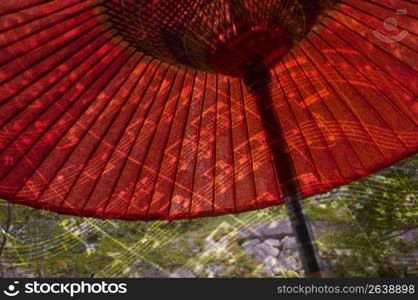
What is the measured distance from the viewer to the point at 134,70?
1161mm

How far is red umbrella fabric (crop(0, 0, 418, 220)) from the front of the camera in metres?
0.96

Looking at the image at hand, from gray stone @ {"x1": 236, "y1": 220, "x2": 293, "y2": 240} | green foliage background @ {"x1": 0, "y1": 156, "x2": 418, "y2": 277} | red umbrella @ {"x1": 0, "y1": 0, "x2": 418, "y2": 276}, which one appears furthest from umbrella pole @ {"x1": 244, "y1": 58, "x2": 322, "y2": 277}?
gray stone @ {"x1": 236, "y1": 220, "x2": 293, "y2": 240}

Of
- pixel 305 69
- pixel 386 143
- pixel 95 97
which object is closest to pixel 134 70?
pixel 95 97

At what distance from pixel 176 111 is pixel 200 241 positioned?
9.40 ft

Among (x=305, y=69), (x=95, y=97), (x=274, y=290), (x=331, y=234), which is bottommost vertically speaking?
(x=274, y=290)

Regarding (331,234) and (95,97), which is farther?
(331,234)

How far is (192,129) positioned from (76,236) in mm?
2894

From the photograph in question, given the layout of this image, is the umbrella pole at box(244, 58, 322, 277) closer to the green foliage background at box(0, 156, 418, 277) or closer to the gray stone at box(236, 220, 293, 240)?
the green foliage background at box(0, 156, 418, 277)

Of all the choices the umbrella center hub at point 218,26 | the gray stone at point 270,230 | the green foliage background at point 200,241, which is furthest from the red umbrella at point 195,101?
the gray stone at point 270,230

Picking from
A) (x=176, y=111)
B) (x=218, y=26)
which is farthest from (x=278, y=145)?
(x=176, y=111)

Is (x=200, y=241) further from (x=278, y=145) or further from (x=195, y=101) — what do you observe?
(x=278, y=145)

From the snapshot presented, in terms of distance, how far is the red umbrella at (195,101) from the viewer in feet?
2.97

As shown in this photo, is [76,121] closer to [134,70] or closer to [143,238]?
[134,70]

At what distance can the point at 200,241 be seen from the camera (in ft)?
13.0
